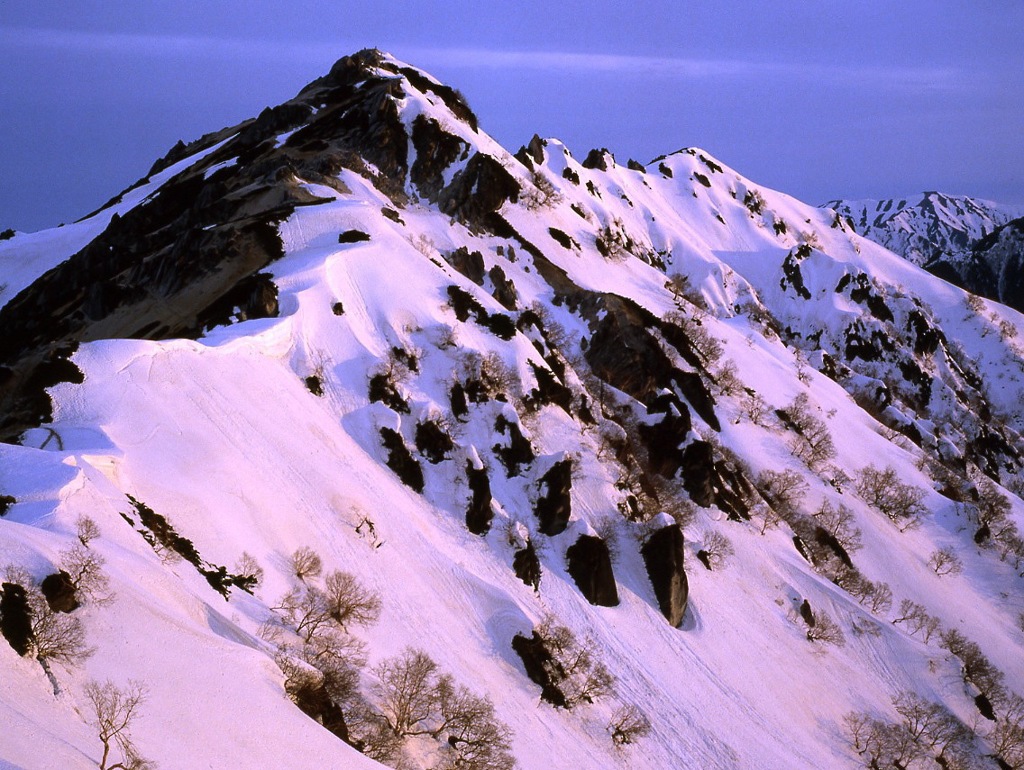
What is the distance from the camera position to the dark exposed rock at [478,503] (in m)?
45.0

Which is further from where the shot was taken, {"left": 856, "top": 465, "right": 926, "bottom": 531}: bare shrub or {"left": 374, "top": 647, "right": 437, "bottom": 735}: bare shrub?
{"left": 856, "top": 465, "right": 926, "bottom": 531}: bare shrub

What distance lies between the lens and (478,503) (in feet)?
149

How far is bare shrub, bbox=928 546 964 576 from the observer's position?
66250mm

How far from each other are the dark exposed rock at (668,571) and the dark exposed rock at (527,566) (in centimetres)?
836

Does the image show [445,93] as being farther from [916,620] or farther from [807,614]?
[916,620]

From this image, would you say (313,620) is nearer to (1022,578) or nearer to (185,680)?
(185,680)

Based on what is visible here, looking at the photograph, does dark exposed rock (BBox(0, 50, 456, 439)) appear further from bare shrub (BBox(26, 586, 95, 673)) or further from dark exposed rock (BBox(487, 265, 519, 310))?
bare shrub (BBox(26, 586, 95, 673))

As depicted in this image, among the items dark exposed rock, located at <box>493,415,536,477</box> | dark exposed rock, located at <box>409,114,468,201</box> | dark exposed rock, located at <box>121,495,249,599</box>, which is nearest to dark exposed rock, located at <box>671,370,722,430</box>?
dark exposed rock, located at <box>493,415,536,477</box>

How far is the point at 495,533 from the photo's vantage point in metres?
45.1

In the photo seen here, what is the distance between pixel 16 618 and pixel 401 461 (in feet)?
88.9

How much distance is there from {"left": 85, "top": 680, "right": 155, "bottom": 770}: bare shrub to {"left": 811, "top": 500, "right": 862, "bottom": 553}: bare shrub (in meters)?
59.5

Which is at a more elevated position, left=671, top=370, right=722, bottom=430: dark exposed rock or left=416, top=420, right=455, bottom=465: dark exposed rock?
left=671, top=370, right=722, bottom=430: dark exposed rock

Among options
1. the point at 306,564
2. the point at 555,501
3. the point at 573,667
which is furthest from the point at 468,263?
the point at 573,667

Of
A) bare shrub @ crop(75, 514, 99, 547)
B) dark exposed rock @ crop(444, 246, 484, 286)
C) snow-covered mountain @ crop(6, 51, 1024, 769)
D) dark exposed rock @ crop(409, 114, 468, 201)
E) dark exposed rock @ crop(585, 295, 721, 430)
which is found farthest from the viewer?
dark exposed rock @ crop(409, 114, 468, 201)
